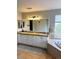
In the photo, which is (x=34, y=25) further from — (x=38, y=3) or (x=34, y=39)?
(x=38, y=3)

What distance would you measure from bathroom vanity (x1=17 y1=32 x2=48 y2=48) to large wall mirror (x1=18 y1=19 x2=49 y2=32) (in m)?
0.57

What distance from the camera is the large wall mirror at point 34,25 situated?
243 inches

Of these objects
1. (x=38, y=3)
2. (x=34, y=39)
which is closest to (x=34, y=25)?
(x=34, y=39)

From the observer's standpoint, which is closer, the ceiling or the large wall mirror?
the ceiling

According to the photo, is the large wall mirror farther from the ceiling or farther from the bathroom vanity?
the ceiling

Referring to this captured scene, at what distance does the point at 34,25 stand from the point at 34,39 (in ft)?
3.51

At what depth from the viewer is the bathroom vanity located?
542 cm

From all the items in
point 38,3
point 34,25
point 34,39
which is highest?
point 38,3

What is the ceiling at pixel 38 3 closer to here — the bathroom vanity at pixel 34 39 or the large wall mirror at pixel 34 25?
the large wall mirror at pixel 34 25

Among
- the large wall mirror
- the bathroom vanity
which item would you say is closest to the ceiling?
the large wall mirror

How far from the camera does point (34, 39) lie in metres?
5.79

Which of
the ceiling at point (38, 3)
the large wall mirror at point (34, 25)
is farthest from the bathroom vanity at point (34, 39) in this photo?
the ceiling at point (38, 3)
